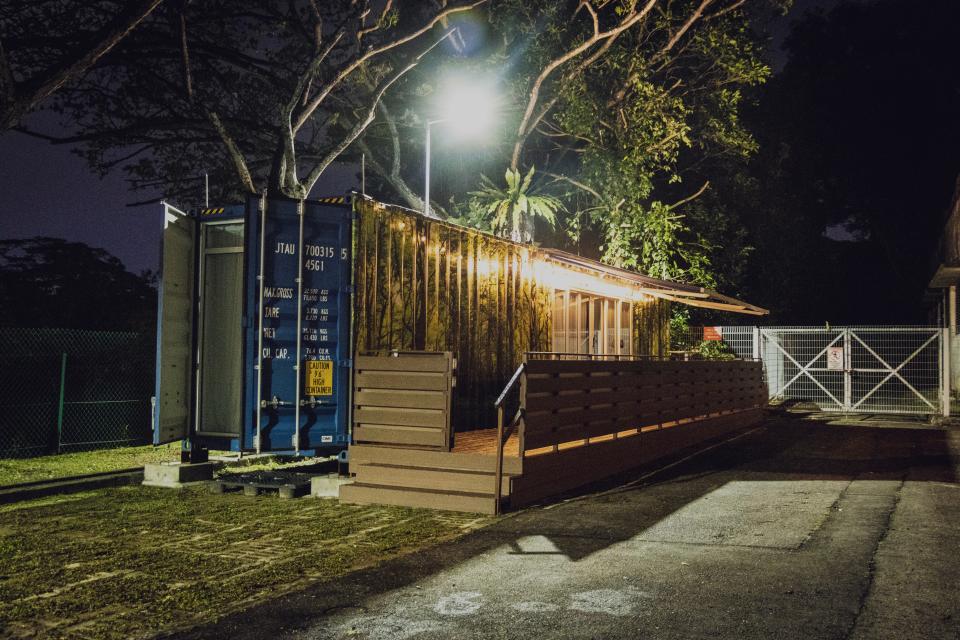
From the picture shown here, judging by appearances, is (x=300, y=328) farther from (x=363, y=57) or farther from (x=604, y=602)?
(x=363, y=57)

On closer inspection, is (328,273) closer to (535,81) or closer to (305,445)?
(305,445)

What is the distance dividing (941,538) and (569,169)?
20285mm

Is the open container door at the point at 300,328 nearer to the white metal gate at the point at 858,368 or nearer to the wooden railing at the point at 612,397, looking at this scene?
the wooden railing at the point at 612,397

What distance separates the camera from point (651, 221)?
2111 cm

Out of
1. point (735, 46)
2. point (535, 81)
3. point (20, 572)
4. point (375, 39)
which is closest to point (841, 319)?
point (735, 46)

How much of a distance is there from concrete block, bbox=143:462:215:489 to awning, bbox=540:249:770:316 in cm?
635

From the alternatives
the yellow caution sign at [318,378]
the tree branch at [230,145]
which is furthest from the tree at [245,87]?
the yellow caution sign at [318,378]

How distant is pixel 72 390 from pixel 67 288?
14.4 meters

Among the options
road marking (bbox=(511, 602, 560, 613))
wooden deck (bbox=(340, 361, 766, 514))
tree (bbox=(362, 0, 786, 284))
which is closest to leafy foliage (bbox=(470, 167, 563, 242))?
tree (bbox=(362, 0, 786, 284))

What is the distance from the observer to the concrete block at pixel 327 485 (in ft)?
29.6

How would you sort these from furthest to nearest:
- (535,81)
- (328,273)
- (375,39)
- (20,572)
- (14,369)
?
(535,81), (375,39), (14,369), (328,273), (20,572)

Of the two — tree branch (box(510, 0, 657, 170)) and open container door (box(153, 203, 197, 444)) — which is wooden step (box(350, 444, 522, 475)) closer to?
open container door (box(153, 203, 197, 444))

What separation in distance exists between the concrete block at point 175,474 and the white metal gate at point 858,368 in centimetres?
1656

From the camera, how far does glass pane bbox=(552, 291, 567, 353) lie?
49.7ft
